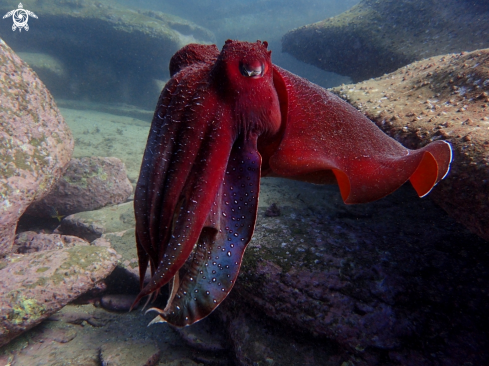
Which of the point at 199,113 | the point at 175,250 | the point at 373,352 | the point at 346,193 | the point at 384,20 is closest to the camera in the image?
the point at 175,250

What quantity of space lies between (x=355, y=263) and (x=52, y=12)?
92.1 ft

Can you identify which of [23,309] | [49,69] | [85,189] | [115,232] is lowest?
[23,309]

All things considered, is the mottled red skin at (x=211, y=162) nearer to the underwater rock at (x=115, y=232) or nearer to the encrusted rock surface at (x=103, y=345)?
the encrusted rock surface at (x=103, y=345)

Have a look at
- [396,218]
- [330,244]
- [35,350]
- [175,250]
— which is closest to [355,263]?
[330,244]

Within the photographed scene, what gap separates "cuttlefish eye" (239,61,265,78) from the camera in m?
1.14

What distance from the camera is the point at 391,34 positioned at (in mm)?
9352

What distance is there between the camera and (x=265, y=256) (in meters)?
2.66

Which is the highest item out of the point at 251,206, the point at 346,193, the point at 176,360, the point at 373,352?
the point at 346,193

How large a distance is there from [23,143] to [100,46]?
23041 millimetres

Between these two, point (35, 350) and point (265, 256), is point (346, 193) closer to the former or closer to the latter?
point (265, 256)

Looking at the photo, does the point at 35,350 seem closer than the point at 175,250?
No

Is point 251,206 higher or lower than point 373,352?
higher

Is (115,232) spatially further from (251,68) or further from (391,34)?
(391,34)

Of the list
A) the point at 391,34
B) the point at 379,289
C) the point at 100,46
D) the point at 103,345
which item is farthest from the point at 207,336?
the point at 100,46
